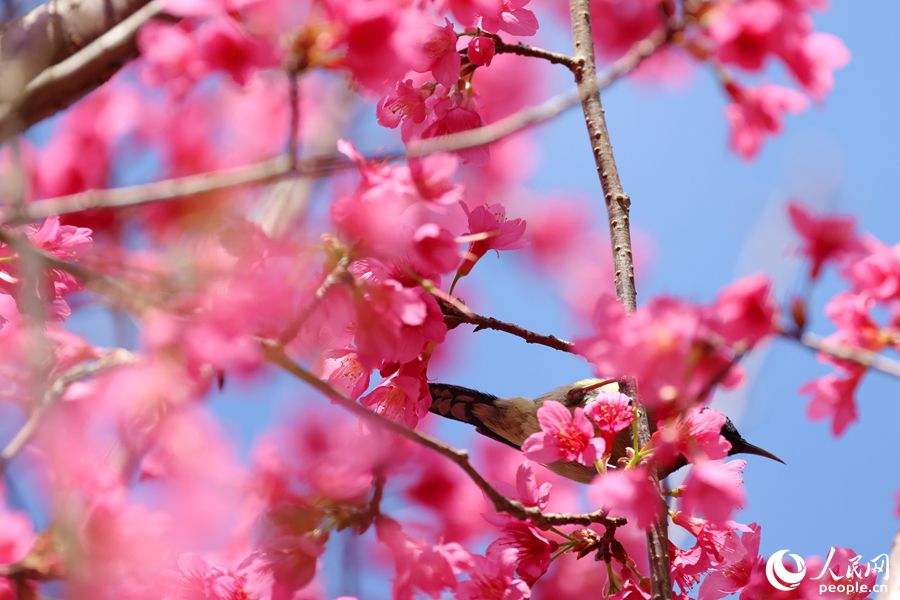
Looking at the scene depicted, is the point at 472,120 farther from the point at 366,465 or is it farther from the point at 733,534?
the point at 733,534

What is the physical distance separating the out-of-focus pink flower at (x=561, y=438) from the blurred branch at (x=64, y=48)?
137 cm

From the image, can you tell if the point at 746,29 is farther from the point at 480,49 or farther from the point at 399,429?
the point at 399,429

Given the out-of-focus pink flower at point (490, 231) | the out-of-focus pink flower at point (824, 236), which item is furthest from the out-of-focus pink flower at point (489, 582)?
the out-of-focus pink flower at point (824, 236)

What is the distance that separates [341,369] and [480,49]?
990 mm

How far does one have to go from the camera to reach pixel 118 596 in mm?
1492

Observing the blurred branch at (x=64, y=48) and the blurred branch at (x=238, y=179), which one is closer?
the blurred branch at (x=238, y=179)

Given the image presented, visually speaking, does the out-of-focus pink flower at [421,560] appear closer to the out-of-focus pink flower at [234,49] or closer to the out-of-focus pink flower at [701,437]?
the out-of-focus pink flower at [701,437]

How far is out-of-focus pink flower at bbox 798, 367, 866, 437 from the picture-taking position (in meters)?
1.19

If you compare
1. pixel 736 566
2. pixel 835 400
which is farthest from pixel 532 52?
pixel 736 566

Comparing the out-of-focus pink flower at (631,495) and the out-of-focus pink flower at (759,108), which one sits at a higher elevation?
the out-of-focus pink flower at (759,108)

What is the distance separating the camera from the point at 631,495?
3.53ft

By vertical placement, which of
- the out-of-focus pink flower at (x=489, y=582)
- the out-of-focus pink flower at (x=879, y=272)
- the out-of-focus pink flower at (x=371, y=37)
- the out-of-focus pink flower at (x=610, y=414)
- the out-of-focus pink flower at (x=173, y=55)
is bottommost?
the out-of-focus pink flower at (x=489, y=582)

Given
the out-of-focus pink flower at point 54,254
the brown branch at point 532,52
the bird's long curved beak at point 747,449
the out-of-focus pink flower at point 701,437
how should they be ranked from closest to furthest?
the out-of-focus pink flower at point 701,437 → the out-of-focus pink flower at point 54,254 → the brown branch at point 532,52 → the bird's long curved beak at point 747,449

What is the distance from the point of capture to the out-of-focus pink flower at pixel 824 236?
1.03 meters
